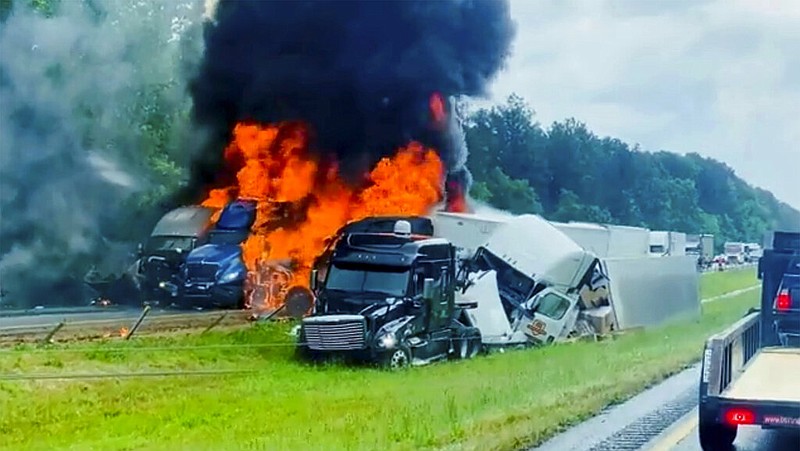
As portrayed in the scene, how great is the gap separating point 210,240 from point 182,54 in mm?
3328

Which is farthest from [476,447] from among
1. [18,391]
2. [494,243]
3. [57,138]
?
[494,243]

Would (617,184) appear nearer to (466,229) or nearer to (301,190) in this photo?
(466,229)

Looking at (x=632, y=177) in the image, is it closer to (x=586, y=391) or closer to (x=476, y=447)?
(x=586, y=391)

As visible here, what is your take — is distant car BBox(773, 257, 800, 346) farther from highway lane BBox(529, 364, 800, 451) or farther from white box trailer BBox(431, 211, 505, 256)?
white box trailer BBox(431, 211, 505, 256)

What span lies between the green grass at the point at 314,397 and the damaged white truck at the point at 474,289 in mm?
588

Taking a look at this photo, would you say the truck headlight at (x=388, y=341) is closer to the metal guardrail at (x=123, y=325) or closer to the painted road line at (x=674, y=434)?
the metal guardrail at (x=123, y=325)

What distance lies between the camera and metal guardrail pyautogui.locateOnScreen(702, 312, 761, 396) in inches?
220

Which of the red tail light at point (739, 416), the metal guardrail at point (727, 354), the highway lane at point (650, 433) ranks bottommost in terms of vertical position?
the highway lane at point (650, 433)

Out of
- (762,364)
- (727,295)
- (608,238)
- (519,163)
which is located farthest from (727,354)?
(608,238)

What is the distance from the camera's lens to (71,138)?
11445mm

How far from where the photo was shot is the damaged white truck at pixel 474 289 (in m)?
12.7

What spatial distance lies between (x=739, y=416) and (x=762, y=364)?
1.47 meters

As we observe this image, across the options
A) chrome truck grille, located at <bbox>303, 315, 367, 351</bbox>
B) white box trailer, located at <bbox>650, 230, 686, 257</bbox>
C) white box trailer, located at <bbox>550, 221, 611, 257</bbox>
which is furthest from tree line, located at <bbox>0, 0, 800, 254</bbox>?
chrome truck grille, located at <bbox>303, 315, 367, 351</bbox>

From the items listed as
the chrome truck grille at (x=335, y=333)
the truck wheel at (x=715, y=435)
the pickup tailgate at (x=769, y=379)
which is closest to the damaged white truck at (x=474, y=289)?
the chrome truck grille at (x=335, y=333)
